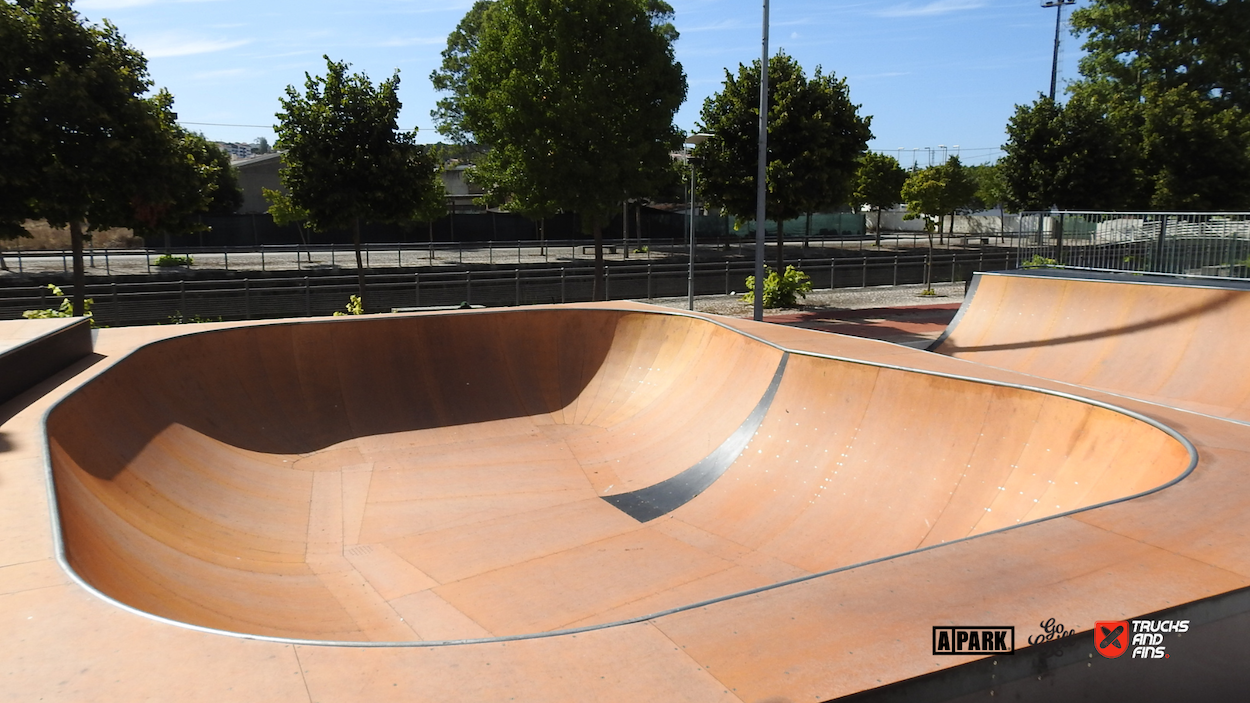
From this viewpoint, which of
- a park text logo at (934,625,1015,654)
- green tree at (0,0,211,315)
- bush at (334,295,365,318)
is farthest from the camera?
bush at (334,295,365,318)

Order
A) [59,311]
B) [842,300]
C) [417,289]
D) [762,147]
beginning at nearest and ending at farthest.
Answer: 1. [59,311]
2. [762,147]
3. [417,289]
4. [842,300]

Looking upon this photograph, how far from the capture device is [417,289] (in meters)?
21.5

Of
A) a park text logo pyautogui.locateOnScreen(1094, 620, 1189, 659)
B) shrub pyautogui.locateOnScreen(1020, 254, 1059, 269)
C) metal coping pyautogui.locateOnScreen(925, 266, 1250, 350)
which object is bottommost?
a park text logo pyautogui.locateOnScreen(1094, 620, 1189, 659)

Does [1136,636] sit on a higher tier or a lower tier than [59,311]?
lower

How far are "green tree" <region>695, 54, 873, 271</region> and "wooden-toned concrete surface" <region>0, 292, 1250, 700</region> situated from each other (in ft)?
33.6

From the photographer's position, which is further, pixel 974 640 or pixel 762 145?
pixel 762 145

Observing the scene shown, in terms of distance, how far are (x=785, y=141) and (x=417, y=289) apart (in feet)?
35.6

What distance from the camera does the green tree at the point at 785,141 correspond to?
2172 cm

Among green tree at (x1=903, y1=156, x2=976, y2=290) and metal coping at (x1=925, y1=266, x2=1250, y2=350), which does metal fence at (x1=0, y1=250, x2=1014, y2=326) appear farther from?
metal coping at (x1=925, y1=266, x2=1250, y2=350)

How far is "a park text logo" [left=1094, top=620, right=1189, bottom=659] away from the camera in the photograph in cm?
340

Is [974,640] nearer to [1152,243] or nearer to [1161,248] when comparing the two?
[1161,248]

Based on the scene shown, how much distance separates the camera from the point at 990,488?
680cm

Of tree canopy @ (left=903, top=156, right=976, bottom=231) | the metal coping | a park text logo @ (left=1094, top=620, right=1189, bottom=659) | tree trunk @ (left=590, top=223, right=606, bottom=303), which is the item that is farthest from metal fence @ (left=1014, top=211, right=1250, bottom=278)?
tree canopy @ (left=903, top=156, right=976, bottom=231)

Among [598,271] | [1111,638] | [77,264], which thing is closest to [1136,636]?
[1111,638]
